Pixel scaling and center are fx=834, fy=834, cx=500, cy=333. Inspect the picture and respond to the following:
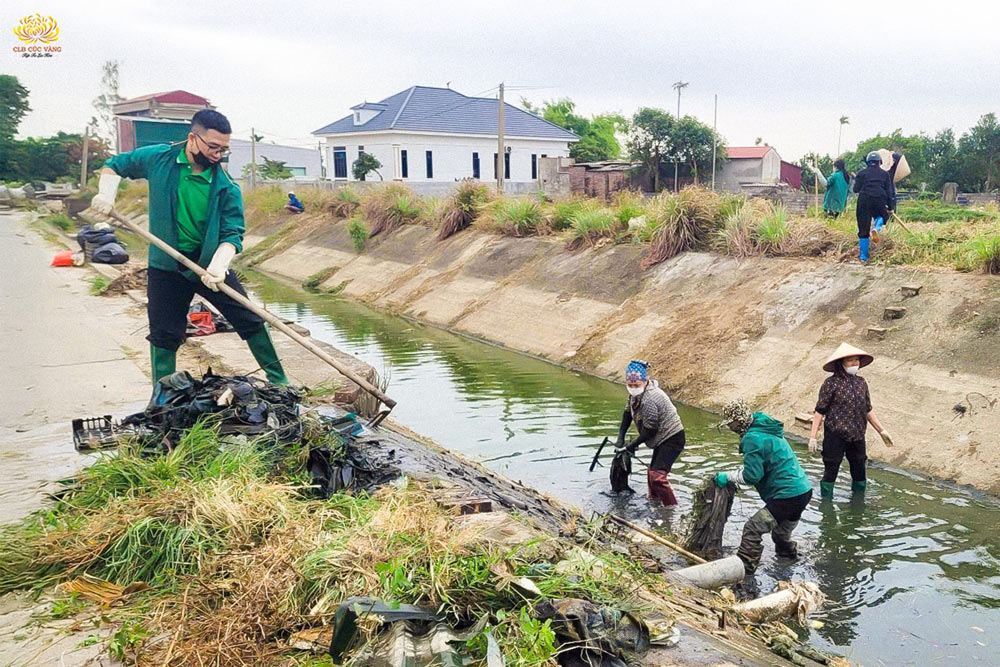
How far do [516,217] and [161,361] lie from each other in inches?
583

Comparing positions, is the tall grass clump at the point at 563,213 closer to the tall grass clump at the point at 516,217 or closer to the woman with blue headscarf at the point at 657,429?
the tall grass clump at the point at 516,217

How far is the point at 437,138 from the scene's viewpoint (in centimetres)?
4541

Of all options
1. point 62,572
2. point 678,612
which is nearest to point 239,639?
point 62,572

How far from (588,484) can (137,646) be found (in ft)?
17.8

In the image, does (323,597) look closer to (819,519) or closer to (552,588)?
(552,588)

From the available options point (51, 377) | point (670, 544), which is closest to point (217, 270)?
point (51, 377)

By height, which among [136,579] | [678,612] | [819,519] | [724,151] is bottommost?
[819,519]

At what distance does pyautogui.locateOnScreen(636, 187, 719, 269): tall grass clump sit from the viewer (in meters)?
15.8

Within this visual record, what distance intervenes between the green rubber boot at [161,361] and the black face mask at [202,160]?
1526mm

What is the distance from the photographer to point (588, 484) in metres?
8.49

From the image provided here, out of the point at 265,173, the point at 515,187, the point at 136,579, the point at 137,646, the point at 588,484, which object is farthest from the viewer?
the point at 265,173

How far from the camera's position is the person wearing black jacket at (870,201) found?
1265cm

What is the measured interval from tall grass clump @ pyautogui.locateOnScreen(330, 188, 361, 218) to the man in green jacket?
23.1 metres

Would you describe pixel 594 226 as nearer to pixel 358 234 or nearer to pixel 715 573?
pixel 358 234
